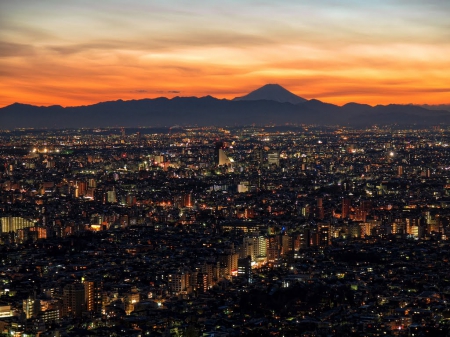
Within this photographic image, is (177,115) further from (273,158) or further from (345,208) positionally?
(345,208)

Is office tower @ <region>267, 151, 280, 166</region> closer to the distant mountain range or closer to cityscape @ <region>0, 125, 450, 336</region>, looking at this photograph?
cityscape @ <region>0, 125, 450, 336</region>

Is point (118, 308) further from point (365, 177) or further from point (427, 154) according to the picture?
point (427, 154)

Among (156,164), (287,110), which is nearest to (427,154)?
(156,164)

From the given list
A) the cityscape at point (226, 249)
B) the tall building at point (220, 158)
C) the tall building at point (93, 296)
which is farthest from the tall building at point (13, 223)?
the tall building at point (220, 158)

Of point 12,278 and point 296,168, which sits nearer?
point 12,278

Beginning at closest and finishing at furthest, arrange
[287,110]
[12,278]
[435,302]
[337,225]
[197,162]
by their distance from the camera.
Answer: [435,302]
[12,278]
[337,225]
[197,162]
[287,110]

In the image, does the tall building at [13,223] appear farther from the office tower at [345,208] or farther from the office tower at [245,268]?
the office tower at [245,268]
